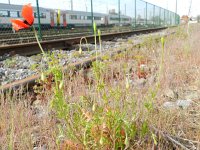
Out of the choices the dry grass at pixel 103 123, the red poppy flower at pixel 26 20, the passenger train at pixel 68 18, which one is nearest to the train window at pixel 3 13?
the passenger train at pixel 68 18

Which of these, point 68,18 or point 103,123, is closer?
point 103,123

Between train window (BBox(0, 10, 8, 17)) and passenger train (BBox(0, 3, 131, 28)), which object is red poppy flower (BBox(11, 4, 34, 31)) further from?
passenger train (BBox(0, 3, 131, 28))

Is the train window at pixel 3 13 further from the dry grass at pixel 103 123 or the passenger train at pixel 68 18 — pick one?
the dry grass at pixel 103 123

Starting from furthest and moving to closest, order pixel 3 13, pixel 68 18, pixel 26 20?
pixel 68 18, pixel 3 13, pixel 26 20

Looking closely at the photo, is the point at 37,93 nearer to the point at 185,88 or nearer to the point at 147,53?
the point at 185,88

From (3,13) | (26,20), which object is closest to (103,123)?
(26,20)

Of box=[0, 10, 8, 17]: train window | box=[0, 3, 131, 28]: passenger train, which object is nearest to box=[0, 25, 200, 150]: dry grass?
box=[0, 10, 8, 17]: train window

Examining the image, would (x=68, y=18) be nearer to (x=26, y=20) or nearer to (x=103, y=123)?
(x=26, y=20)

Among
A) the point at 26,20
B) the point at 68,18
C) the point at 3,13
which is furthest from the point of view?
the point at 68,18

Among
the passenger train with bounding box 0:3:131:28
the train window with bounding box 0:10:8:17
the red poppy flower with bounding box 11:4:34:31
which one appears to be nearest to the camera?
the red poppy flower with bounding box 11:4:34:31

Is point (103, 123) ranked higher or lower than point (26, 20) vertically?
lower

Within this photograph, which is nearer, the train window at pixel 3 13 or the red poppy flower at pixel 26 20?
the red poppy flower at pixel 26 20

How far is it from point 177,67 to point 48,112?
2.35 m

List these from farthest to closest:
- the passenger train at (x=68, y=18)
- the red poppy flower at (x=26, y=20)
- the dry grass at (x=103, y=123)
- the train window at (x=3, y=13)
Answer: the passenger train at (x=68, y=18) → the train window at (x=3, y=13) → the dry grass at (x=103, y=123) → the red poppy flower at (x=26, y=20)
